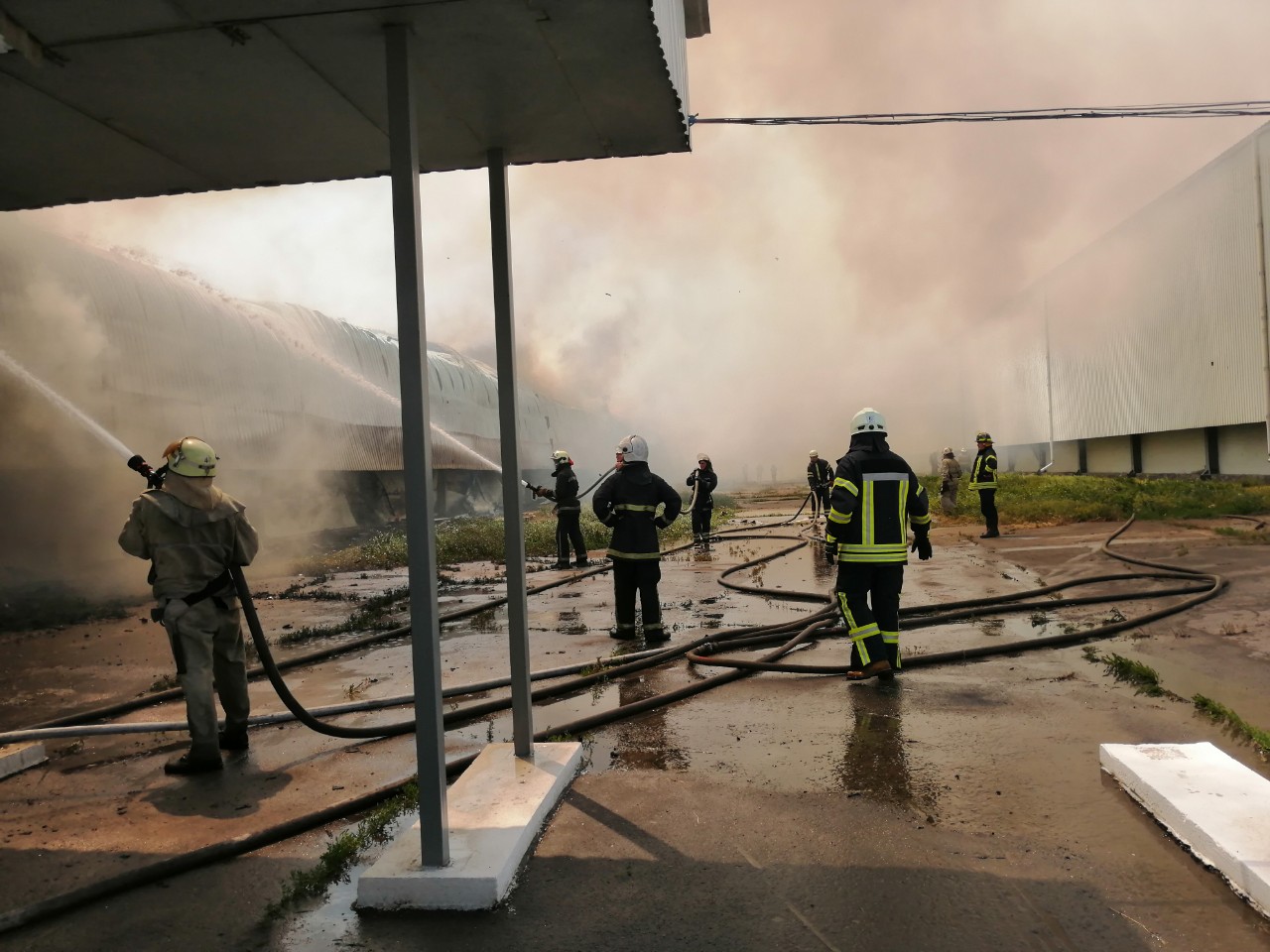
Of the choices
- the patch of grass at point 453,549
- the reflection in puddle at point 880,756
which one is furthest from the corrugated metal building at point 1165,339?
the reflection in puddle at point 880,756

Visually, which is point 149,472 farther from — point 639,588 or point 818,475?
point 818,475

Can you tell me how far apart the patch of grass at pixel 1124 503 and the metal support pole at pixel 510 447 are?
492 inches

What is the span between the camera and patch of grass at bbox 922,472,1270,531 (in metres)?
15.8

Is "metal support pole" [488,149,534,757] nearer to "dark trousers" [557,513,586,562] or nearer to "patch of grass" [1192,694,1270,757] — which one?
"patch of grass" [1192,694,1270,757]

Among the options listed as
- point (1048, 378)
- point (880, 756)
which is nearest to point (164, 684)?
point (880, 756)

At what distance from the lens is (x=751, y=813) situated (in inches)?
141

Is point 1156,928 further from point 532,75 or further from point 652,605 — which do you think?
point 652,605

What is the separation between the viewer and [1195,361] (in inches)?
905

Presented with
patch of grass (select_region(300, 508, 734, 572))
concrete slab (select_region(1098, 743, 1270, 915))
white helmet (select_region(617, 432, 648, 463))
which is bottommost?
concrete slab (select_region(1098, 743, 1270, 915))

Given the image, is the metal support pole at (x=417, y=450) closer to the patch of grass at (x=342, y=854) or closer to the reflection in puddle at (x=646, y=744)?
the patch of grass at (x=342, y=854)

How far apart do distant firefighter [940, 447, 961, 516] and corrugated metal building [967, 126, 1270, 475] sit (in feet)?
23.2

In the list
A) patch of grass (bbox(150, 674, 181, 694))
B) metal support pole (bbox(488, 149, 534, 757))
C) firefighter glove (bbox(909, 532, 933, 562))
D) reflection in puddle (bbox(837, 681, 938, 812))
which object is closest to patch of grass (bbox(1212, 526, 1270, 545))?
firefighter glove (bbox(909, 532, 933, 562))

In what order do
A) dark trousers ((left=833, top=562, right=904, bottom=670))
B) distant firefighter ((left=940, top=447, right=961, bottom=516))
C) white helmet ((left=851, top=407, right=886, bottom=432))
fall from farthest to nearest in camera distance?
distant firefighter ((left=940, top=447, right=961, bottom=516))
white helmet ((left=851, top=407, right=886, bottom=432))
dark trousers ((left=833, top=562, right=904, bottom=670))

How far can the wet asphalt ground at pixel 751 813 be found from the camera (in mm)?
2680
